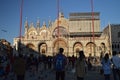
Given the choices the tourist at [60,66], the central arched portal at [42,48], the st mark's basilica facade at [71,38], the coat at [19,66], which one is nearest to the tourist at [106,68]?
the tourist at [60,66]

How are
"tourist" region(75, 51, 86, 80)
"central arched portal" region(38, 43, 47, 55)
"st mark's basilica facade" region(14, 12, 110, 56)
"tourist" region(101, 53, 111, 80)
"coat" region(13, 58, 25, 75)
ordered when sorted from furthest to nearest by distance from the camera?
1. "central arched portal" region(38, 43, 47, 55)
2. "st mark's basilica facade" region(14, 12, 110, 56)
3. "tourist" region(101, 53, 111, 80)
4. "coat" region(13, 58, 25, 75)
5. "tourist" region(75, 51, 86, 80)

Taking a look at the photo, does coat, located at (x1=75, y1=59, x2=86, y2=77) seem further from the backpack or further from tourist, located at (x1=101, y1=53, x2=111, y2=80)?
tourist, located at (x1=101, y1=53, x2=111, y2=80)

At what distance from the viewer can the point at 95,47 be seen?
206ft

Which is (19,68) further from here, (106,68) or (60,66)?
(106,68)

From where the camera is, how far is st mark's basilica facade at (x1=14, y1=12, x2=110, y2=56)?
6328 cm

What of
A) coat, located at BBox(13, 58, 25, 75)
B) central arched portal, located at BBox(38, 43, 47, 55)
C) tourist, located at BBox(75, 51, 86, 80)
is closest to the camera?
tourist, located at BBox(75, 51, 86, 80)

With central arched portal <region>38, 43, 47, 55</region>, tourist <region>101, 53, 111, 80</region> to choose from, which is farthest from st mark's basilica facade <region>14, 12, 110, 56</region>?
tourist <region>101, 53, 111, 80</region>

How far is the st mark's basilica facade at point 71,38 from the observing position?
2491 inches

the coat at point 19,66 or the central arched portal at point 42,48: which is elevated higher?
the central arched portal at point 42,48

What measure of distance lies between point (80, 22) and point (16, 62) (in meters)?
65.0

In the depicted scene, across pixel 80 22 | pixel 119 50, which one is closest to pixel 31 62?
pixel 80 22

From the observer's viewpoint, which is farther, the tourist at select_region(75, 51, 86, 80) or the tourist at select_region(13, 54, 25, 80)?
the tourist at select_region(13, 54, 25, 80)

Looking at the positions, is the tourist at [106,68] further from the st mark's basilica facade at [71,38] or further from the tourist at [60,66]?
the st mark's basilica facade at [71,38]

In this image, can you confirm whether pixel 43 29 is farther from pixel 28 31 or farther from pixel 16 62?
pixel 16 62
